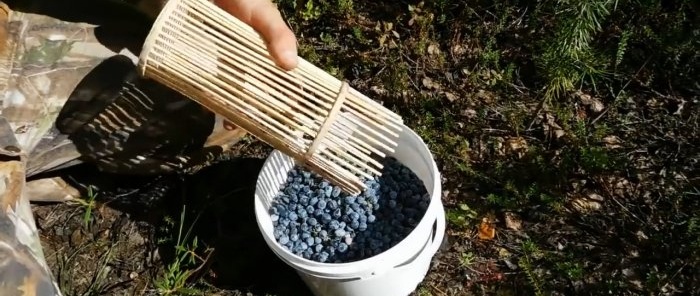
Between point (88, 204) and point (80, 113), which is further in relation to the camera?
point (88, 204)

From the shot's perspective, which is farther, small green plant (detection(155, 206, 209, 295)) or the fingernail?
small green plant (detection(155, 206, 209, 295))

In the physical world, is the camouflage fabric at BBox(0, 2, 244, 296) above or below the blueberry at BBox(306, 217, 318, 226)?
above

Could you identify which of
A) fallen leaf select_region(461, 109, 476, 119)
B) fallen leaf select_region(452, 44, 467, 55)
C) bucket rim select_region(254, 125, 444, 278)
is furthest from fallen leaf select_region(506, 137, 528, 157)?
bucket rim select_region(254, 125, 444, 278)

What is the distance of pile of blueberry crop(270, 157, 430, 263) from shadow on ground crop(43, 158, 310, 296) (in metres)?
0.22

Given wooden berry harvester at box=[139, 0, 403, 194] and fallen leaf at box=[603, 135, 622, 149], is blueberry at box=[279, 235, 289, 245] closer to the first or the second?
wooden berry harvester at box=[139, 0, 403, 194]

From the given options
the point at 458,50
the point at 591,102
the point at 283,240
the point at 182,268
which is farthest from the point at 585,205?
the point at 182,268

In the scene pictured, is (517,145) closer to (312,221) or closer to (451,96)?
(451,96)

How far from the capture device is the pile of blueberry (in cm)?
226

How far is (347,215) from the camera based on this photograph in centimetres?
230

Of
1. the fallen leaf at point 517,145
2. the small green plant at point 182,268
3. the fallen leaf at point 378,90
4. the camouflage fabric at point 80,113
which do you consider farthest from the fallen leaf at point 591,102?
the small green plant at point 182,268

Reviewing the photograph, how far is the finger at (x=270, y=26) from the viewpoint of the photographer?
6.29 ft

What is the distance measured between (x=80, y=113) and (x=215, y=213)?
508 mm

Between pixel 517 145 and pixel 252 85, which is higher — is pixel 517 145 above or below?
below

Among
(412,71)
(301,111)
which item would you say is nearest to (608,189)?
(412,71)
